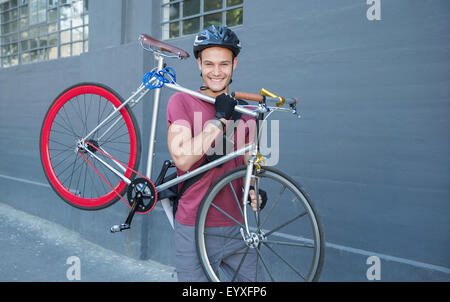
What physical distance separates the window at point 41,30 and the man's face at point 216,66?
422 cm

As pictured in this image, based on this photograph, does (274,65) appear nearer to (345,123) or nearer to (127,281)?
(345,123)

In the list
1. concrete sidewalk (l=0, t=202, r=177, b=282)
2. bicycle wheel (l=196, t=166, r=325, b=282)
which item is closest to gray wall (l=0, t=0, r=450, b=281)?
bicycle wheel (l=196, t=166, r=325, b=282)

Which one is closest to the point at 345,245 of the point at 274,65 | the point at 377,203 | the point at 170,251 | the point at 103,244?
the point at 377,203

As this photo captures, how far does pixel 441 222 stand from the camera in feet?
9.34

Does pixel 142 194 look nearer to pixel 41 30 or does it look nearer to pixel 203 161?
pixel 203 161

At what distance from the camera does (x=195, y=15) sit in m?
4.36

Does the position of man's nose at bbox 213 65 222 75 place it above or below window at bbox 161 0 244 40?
below

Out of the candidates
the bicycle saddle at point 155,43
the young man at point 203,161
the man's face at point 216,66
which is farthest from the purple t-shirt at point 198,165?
the bicycle saddle at point 155,43

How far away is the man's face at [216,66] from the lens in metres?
2.11

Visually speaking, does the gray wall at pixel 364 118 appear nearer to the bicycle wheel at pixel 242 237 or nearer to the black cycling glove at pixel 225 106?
the bicycle wheel at pixel 242 237

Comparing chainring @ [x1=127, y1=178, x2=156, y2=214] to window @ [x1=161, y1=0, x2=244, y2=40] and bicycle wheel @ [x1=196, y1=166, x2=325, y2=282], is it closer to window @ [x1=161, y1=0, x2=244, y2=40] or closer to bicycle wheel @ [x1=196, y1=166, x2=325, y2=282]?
bicycle wheel @ [x1=196, y1=166, x2=325, y2=282]

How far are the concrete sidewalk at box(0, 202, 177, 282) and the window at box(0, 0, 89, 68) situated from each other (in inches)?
106

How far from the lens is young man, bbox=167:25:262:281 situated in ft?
6.72

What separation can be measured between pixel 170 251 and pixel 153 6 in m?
2.79
